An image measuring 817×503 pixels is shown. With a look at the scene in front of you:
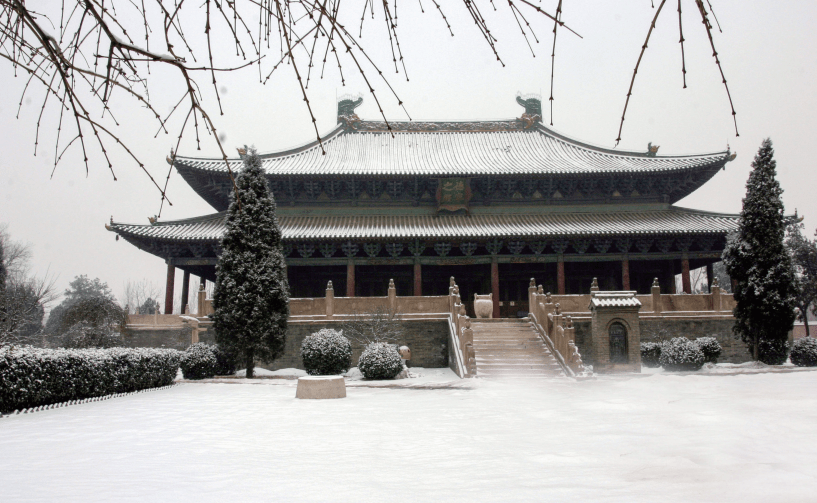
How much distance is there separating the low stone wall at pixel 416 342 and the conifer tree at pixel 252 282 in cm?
158

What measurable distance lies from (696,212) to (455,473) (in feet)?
73.7

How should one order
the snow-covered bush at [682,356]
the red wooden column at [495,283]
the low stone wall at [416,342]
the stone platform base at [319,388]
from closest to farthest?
the stone platform base at [319,388] → the snow-covered bush at [682,356] → the low stone wall at [416,342] → the red wooden column at [495,283]

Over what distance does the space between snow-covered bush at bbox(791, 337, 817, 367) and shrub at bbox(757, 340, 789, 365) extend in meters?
0.24

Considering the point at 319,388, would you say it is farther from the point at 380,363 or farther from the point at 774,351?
the point at 774,351

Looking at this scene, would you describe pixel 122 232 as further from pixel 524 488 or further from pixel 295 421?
pixel 524 488

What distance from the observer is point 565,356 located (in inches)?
634

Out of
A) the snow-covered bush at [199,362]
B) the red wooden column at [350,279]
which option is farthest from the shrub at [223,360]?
the red wooden column at [350,279]

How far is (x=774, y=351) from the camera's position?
17.9m

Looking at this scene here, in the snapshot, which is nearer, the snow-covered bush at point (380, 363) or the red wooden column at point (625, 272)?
the snow-covered bush at point (380, 363)

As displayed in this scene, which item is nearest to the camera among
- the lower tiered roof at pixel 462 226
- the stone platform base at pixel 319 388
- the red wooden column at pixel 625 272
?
the stone platform base at pixel 319 388

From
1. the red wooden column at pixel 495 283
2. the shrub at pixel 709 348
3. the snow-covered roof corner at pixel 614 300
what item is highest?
the red wooden column at pixel 495 283

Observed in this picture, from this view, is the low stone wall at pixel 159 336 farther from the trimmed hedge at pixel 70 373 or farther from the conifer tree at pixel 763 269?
the conifer tree at pixel 763 269

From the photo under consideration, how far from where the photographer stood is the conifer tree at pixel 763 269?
17.9 m

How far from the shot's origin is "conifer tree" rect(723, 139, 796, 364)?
17859 millimetres
